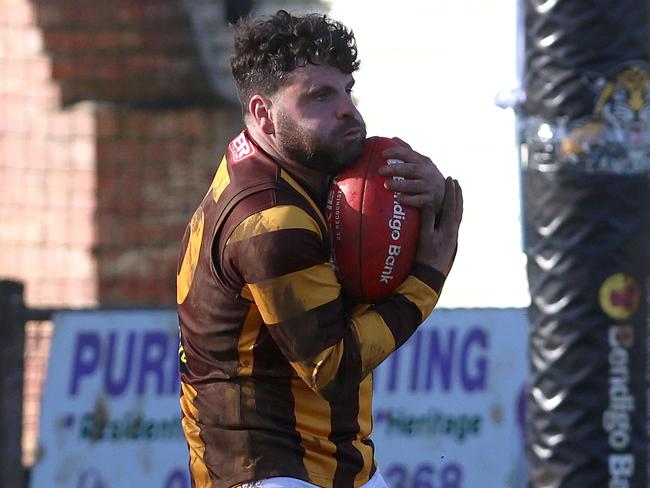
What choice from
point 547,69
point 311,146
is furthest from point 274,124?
point 547,69

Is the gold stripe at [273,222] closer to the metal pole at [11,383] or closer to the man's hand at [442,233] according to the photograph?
the man's hand at [442,233]

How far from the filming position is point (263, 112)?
12.3ft

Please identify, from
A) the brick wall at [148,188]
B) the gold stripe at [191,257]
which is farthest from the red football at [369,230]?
the brick wall at [148,188]

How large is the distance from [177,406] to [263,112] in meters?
3.04

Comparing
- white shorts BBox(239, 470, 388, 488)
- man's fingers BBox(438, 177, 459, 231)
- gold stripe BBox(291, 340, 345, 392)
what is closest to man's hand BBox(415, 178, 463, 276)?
man's fingers BBox(438, 177, 459, 231)

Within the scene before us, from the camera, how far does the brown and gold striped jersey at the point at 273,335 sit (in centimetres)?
354

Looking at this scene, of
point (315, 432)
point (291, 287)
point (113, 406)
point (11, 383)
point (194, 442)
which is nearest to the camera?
point (291, 287)

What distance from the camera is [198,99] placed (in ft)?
28.5

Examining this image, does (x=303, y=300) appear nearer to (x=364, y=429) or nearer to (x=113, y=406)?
(x=364, y=429)

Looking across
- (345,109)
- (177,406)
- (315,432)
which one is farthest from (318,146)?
(177,406)

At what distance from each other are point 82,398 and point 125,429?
234 mm

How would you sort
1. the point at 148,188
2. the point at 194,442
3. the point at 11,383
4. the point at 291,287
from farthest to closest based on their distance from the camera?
the point at 148,188, the point at 11,383, the point at 194,442, the point at 291,287

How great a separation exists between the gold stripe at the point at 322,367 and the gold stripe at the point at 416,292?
9.2 inches

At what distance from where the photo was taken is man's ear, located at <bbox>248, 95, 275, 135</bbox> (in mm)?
3744
